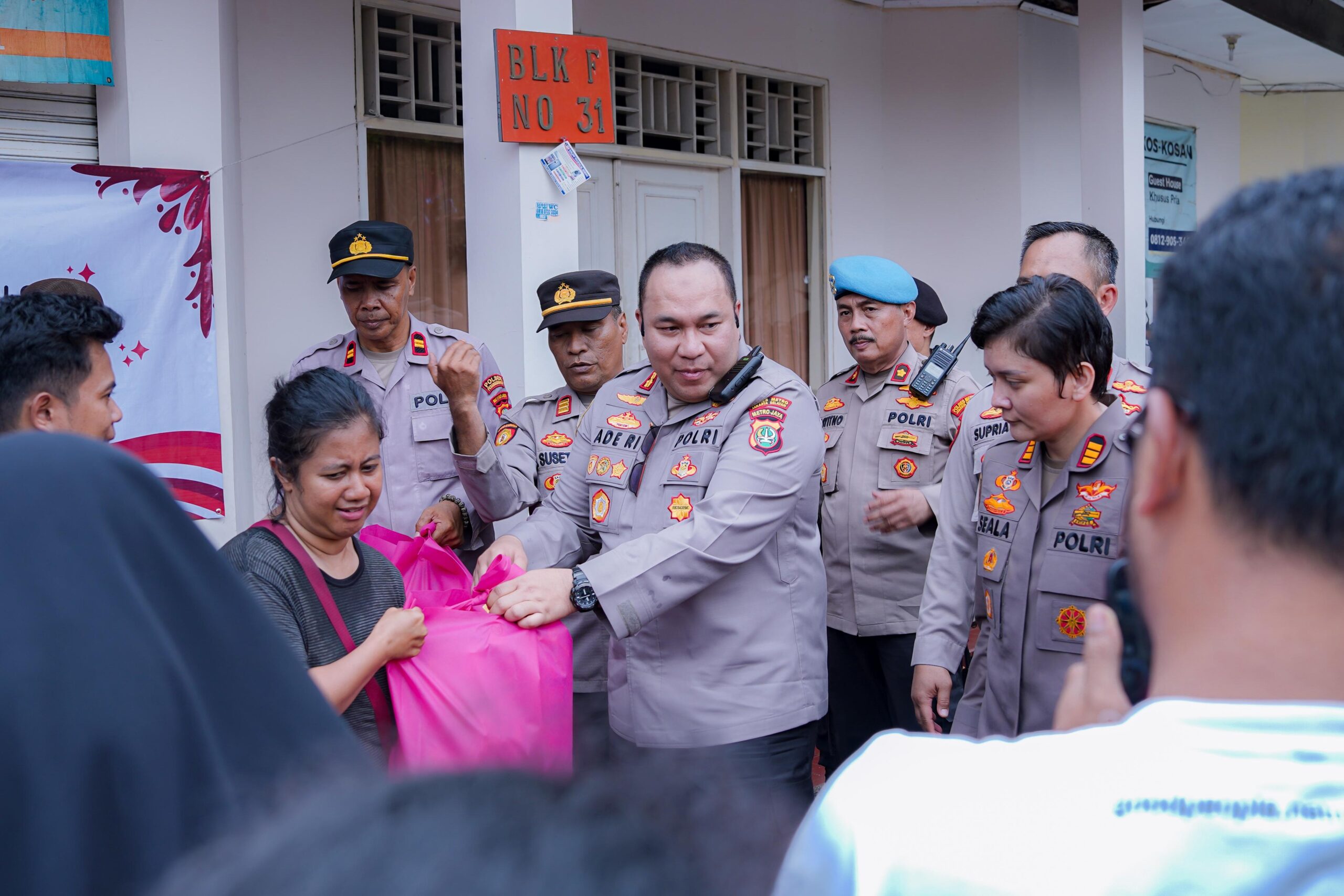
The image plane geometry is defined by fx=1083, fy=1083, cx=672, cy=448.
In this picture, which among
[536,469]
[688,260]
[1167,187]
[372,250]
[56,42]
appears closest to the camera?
[688,260]

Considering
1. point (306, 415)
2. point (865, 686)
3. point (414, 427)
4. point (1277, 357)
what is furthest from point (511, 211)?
point (1277, 357)

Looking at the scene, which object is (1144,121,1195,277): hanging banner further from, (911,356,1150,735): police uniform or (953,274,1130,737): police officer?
(953,274,1130,737): police officer

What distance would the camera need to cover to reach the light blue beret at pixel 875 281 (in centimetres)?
357

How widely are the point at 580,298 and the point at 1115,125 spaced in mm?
4007

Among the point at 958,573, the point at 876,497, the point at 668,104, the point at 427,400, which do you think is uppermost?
the point at 668,104

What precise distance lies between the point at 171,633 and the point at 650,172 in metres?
5.54

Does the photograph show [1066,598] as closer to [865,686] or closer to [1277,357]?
[865,686]

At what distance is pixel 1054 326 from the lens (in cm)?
227

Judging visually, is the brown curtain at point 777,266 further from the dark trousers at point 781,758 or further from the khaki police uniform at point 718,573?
the dark trousers at point 781,758

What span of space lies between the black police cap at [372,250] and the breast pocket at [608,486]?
1.11m

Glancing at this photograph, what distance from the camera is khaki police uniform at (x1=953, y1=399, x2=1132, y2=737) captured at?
2221mm

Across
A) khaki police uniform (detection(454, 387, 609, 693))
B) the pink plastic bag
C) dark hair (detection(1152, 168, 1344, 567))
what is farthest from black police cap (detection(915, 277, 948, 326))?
dark hair (detection(1152, 168, 1344, 567))

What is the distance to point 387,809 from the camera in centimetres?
46

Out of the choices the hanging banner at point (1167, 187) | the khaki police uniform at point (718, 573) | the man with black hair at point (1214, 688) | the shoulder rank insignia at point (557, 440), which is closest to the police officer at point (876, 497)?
the khaki police uniform at point (718, 573)
